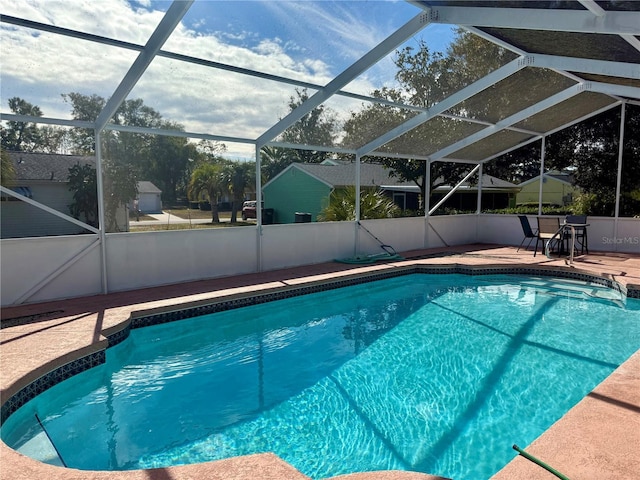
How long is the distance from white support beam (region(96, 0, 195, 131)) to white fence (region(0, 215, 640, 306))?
192 cm

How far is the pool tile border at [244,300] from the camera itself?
402 cm

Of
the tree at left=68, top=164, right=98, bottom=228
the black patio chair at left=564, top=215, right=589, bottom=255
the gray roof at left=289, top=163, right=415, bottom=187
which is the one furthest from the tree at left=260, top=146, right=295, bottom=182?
the black patio chair at left=564, top=215, right=589, bottom=255

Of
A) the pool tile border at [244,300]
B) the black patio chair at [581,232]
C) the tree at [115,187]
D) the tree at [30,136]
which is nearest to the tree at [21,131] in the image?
the tree at [30,136]

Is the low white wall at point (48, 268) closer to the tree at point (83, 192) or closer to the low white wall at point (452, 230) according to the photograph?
the tree at point (83, 192)

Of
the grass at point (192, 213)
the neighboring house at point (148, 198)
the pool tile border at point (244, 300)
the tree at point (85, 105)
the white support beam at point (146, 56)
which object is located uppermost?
the white support beam at point (146, 56)

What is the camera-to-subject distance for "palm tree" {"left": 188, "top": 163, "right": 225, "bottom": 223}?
67.8 ft

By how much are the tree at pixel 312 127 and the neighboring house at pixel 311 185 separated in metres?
7.63

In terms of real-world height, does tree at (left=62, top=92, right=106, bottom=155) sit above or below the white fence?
above

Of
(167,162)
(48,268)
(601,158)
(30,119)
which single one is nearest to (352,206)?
(167,162)

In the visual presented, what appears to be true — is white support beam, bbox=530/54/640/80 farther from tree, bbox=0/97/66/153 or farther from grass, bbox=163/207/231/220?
grass, bbox=163/207/231/220

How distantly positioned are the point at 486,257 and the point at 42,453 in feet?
31.6

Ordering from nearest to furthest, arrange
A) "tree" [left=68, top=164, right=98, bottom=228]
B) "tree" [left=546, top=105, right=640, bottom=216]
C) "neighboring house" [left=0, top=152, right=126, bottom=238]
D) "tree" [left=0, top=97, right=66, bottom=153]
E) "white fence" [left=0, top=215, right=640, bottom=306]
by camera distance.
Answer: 1. "white fence" [left=0, top=215, right=640, bottom=306]
2. "tree" [left=0, top=97, right=66, bottom=153]
3. "neighboring house" [left=0, top=152, right=126, bottom=238]
4. "tree" [left=68, top=164, right=98, bottom=228]
5. "tree" [left=546, top=105, right=640, bottom=216]

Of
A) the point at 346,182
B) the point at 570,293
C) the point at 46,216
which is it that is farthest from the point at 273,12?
the point at 346,182

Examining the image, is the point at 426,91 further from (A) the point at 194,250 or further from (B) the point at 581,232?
(B) the point at 581,232
